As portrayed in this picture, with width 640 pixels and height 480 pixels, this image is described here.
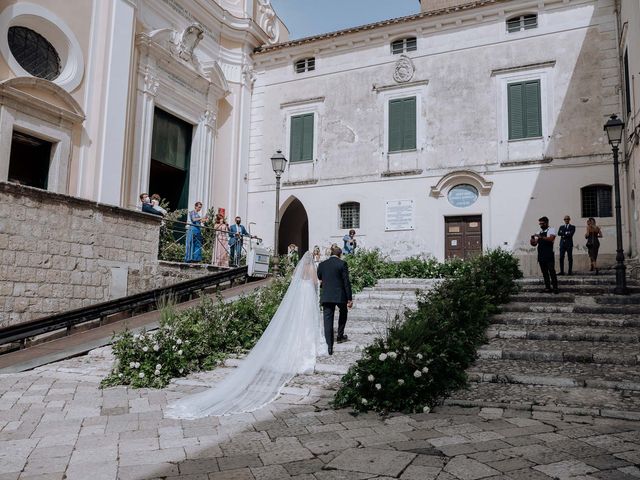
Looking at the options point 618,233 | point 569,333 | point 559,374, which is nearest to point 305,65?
point 618,233

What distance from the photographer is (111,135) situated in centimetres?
1516

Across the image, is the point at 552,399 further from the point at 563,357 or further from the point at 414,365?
the point at 563,357

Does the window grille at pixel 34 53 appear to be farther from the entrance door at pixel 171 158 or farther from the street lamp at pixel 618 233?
the street lamp at pixel 618 233

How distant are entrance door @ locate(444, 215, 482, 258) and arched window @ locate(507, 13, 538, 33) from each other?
250 inches

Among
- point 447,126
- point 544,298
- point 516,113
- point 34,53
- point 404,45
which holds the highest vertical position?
point 404,45

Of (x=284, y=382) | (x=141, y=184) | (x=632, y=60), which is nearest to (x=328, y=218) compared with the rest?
(x=141, y=184)

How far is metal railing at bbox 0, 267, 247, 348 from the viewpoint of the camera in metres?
8.18

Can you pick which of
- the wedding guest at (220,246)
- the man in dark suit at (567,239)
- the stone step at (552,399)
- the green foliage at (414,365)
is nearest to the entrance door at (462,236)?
the man in dark suit at (567,239)

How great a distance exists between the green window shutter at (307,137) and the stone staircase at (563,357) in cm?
1118

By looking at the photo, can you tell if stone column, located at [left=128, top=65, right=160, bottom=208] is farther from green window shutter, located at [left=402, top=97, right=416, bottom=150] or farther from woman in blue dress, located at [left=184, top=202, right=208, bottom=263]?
green window shutter, located at [left=402, top=97, right=416, bottom=150]

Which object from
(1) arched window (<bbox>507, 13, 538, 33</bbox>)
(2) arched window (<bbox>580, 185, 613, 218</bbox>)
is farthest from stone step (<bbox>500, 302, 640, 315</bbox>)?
(1) arched window (<bbox>507, 13, 538, 33</bbox>)

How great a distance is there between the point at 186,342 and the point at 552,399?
4570 mm

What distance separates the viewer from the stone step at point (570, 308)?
9188 millimetres

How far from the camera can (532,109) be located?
16.9 meters
